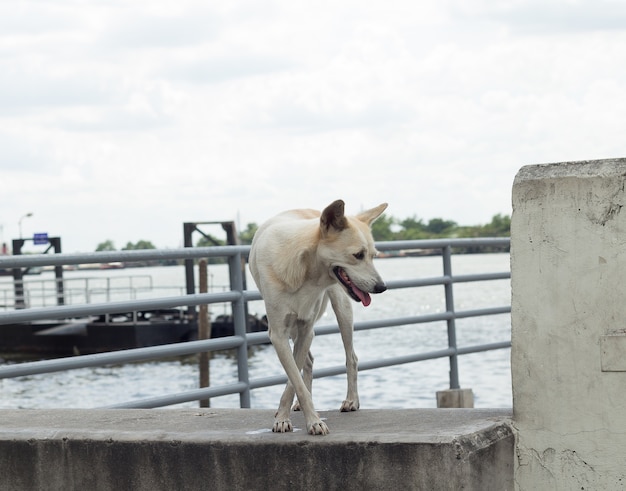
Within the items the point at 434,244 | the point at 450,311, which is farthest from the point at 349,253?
the point at 450,311

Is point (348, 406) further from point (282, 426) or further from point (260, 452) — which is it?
point (260, 452)

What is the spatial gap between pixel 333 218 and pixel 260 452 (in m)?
1.02

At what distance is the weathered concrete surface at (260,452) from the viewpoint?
4254 mm

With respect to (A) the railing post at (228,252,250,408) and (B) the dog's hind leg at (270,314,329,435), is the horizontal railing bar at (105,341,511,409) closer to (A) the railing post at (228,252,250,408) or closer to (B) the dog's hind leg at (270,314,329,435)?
(A) the railing post at (228,252,250,408)

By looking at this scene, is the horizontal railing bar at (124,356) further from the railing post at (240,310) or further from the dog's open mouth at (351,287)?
the dog's open mouth at (351,287)

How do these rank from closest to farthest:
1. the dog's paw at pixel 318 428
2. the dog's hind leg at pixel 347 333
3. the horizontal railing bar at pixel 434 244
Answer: the dog's paw at pixel 318 428 → the dog's hind leg at pixel 347 333 → the horizontal railing bar at pixel 434 244

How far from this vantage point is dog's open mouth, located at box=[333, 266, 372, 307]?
4.66 m

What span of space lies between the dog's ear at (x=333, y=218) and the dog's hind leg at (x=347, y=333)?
24.3 inches

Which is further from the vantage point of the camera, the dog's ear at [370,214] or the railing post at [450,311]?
the railing post at [450,311]

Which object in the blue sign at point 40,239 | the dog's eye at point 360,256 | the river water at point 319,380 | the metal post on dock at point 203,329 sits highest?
the blue sign at point 40,239

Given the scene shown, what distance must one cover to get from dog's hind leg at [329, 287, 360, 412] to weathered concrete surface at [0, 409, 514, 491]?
95 mm

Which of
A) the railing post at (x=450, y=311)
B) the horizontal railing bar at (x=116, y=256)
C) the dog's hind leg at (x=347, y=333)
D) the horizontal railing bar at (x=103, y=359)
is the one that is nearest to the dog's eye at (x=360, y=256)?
the dog's hind leg at (x=347, y=333)

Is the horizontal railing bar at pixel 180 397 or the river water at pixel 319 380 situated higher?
the horizontal railing bar at pixel 180 397

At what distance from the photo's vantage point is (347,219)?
4660 mm
